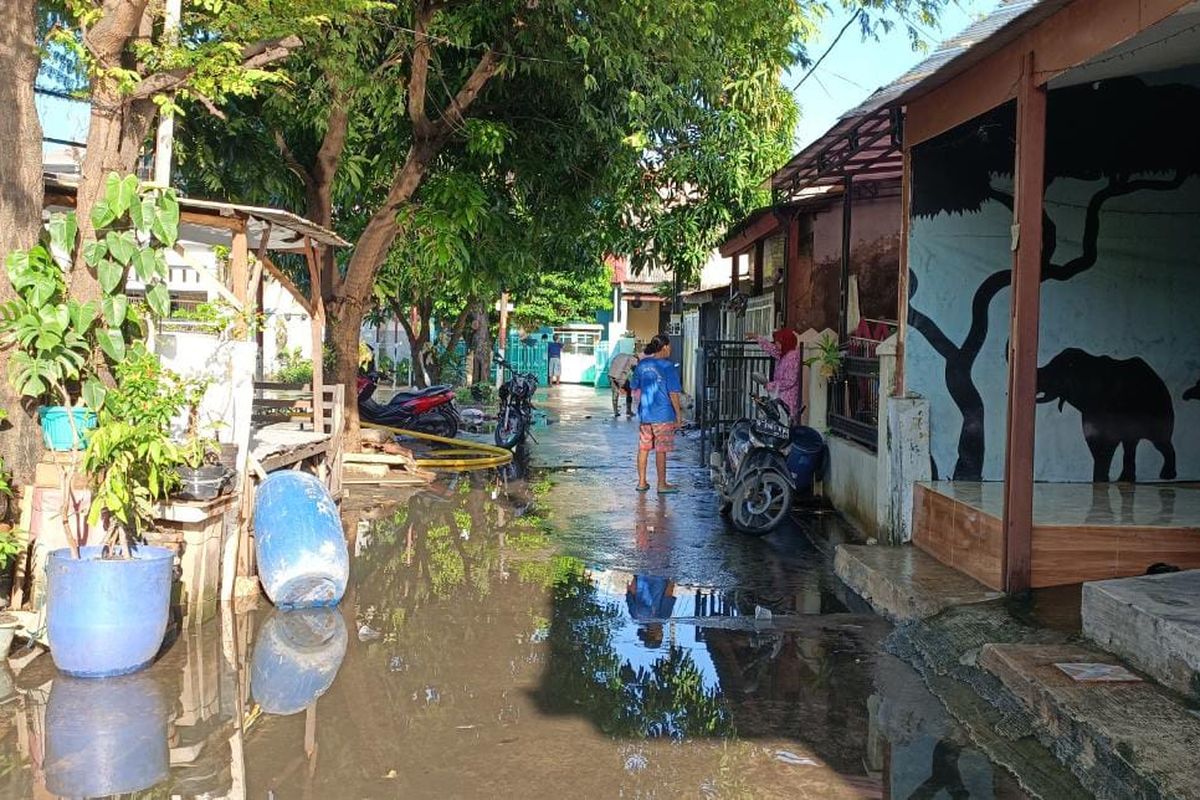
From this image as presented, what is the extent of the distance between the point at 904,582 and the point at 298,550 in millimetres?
3924

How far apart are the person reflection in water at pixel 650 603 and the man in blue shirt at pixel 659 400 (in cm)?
419

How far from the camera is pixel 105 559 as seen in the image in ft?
18.8

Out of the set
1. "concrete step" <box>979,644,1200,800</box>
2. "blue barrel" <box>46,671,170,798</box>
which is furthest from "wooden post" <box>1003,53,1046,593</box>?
"blue barrel" <box>46,671,170,798</box>

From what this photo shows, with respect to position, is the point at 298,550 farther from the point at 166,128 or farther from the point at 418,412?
the point at 418,412

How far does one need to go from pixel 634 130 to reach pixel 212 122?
490 cm

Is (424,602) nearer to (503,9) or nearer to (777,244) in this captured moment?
(503,9)

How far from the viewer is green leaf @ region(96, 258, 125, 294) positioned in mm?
6410

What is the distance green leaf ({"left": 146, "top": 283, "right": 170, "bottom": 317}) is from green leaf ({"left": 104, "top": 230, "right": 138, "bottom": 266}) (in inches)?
9.6

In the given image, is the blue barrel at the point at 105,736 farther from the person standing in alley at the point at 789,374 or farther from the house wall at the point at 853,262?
the house wall at the point at 853,262

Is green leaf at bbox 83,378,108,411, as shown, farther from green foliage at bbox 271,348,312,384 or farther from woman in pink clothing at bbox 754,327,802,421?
green foliage at bbox 271,348,312,384

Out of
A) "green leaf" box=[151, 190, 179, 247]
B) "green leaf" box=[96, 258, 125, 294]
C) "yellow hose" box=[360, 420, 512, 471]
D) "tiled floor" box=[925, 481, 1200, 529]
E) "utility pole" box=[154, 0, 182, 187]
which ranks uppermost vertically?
"utility pole" box=[154, 0, 182, 187]

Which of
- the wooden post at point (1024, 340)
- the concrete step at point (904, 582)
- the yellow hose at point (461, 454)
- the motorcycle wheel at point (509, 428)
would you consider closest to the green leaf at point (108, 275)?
the concrete step at point (904, 582)

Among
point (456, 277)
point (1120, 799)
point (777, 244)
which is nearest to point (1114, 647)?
point (1120, 799)

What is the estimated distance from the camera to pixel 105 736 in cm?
482
